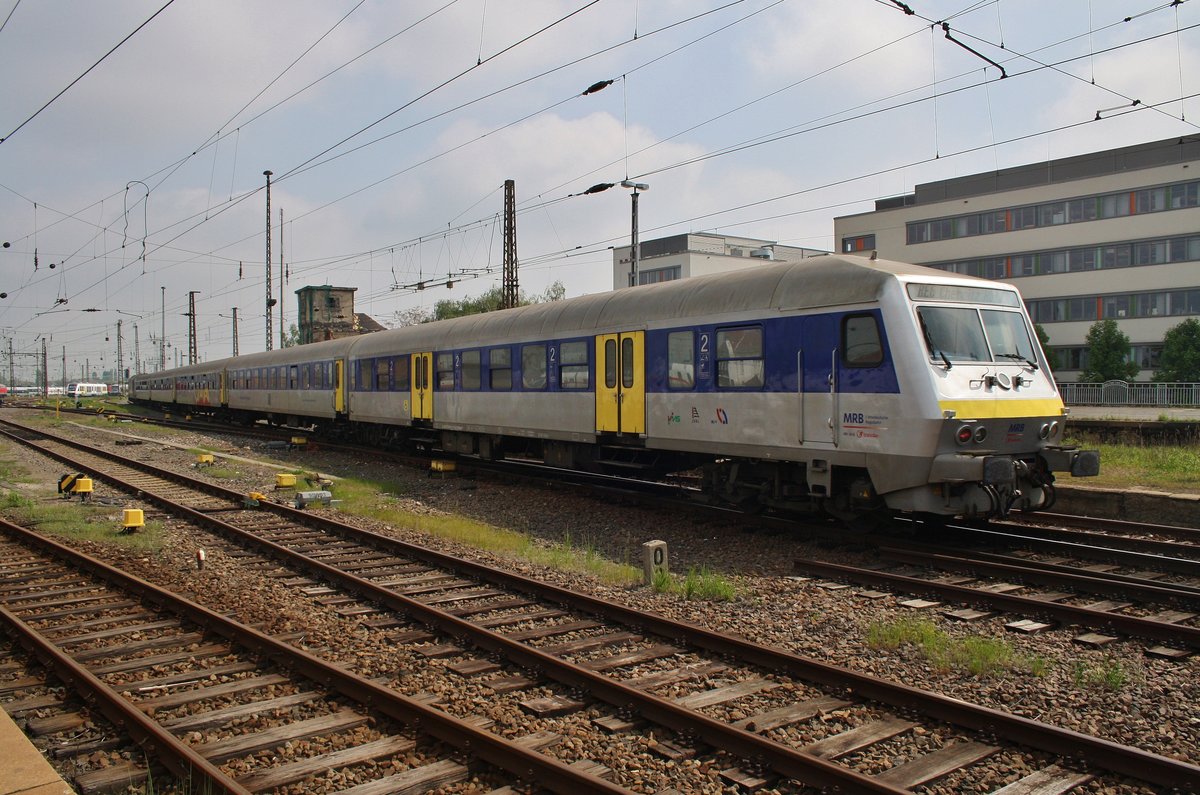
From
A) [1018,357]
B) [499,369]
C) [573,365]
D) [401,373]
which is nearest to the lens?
[1018,357]

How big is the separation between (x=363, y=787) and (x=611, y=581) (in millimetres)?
4702

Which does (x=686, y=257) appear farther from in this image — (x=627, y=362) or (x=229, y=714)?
(x=229, y=714)

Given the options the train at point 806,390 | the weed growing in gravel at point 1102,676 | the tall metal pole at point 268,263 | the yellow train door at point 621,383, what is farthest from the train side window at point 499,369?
the tall metal pole at point 268,263

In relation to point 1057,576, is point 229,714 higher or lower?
lower

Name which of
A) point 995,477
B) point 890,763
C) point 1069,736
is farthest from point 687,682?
point 995,477

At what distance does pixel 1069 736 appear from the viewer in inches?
182

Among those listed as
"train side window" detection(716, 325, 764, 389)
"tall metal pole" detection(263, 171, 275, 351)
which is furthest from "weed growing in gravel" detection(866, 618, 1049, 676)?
"tall metal pole" detection(263, 171, 275, 351)

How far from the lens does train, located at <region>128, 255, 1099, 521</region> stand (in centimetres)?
927

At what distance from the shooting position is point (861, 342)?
976 centimetres

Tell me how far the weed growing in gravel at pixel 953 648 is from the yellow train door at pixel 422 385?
46.6 ft

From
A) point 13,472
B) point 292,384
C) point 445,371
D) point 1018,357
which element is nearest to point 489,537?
point 1018,357

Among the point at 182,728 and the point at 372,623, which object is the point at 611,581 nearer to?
the point at 372,623

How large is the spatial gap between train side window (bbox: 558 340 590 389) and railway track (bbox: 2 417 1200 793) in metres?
5.85

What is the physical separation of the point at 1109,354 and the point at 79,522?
44.9 meters
